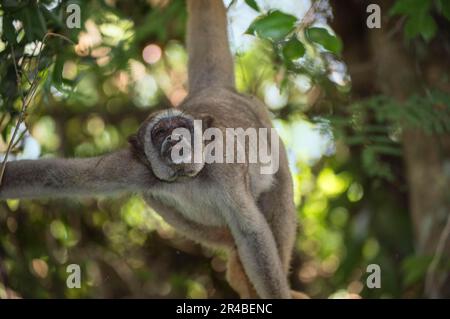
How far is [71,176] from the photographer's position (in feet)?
19.1

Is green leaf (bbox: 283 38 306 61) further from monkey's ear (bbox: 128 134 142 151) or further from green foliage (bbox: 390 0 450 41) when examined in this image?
monkey's ear (bbox: 128 134 142 151)

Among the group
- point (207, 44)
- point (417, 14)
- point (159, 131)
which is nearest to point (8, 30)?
point (159, 131)

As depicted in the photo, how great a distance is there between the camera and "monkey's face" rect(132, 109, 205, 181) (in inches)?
236

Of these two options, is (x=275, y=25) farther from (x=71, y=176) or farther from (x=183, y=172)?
(x=71, y=176)

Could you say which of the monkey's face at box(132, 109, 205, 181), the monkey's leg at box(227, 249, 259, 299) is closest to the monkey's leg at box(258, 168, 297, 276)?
the monkey's leg at box(227, 249, 259, 299)

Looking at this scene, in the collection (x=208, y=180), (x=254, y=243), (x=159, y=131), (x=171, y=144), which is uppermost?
(x=159, y=131)

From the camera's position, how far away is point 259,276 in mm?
6230

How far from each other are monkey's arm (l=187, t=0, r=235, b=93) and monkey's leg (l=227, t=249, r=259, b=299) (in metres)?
1.75

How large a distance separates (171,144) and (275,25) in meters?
1.42

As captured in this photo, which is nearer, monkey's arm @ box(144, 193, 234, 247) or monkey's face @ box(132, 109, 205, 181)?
monkey's face @ box(132, 109, 205, 181)

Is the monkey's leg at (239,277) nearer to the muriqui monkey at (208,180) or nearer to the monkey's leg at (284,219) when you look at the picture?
the muriqui monkey at (208,180)

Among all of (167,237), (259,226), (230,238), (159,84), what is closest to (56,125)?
(159,84)

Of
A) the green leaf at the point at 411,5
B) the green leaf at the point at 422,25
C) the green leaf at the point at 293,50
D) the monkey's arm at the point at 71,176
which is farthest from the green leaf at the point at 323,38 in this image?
the monkey's arm at the point at 71,176
